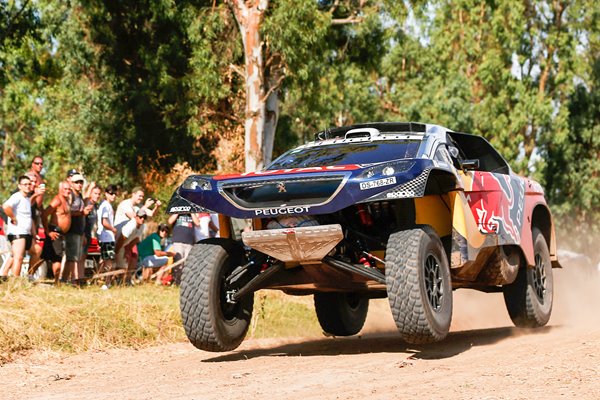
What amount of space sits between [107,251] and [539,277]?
21.5 ft

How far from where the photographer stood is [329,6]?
74.9ft

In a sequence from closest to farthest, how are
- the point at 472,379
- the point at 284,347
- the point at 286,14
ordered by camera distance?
1. the point at 472,379
2. the point at 284,347
3. the point at 286,14

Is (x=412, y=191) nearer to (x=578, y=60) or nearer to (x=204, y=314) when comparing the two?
(x=204, y=314)

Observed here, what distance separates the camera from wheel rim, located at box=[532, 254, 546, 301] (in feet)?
36.2

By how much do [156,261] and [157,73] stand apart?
875 cm

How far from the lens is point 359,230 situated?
883cm

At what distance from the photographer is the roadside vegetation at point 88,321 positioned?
9641mm

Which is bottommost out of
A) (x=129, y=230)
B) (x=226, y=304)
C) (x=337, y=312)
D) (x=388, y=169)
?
(x=337, y=312)

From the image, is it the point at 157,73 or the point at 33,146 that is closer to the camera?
the point at 157,73

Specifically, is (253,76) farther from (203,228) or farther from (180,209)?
(180,209)

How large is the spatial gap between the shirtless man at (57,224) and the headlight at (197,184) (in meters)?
5.50

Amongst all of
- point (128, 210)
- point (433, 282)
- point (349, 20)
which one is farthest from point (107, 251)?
point (349, 20)

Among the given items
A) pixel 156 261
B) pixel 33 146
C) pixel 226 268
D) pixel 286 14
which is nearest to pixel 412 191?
Answer: pixel 226 268

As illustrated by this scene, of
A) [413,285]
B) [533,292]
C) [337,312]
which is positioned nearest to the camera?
[413,285]
